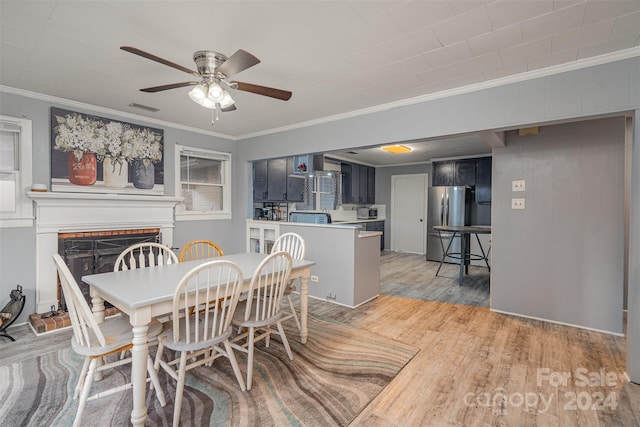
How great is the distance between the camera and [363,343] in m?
2.77

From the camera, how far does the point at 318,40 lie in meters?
2.12

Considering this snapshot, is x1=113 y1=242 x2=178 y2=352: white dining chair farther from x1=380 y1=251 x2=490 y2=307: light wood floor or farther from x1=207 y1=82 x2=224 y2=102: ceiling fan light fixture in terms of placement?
x1=380 y1=251 x2=490 y2=307: light wood floor

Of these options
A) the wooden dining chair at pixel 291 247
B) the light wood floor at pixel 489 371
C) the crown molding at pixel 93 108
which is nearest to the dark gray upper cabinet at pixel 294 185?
the crown molding at pixel 93 108

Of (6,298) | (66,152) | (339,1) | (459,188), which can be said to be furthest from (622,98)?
(6,298)

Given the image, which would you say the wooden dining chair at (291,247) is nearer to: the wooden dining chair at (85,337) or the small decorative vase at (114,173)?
the wooden dining chair at (85,337)

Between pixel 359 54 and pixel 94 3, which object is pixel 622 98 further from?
pixel 94 3

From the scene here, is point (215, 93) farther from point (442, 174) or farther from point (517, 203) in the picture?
point (442, 174)

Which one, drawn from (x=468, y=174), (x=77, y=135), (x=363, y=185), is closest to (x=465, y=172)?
(x=468, y=174)

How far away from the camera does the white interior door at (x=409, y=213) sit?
7683 millimetres

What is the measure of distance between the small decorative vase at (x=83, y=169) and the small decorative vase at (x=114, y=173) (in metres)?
0.10

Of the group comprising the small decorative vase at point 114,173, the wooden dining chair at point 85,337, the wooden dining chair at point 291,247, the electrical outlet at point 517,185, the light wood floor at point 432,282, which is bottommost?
the light wood floor at point 432,282

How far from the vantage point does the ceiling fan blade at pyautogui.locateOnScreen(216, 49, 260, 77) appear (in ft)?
5.61

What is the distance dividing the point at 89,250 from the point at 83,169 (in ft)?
3.01

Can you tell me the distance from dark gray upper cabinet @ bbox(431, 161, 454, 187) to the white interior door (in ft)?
2.22
